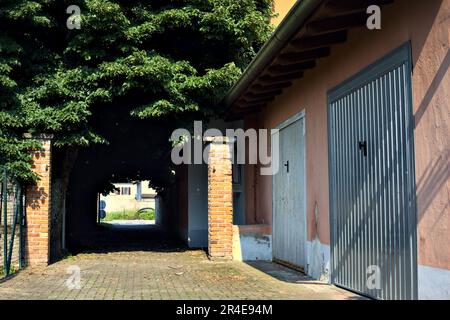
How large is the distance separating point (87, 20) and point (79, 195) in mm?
10016

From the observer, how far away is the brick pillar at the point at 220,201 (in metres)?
12.1

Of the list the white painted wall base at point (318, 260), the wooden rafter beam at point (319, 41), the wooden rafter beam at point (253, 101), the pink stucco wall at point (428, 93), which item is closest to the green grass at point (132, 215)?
the wooden rafter beam at point (253, 101)

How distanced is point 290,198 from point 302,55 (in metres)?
3.27

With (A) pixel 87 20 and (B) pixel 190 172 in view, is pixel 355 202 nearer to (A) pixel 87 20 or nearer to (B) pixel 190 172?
(A) pixel 87 20

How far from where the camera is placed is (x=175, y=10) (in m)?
11.5

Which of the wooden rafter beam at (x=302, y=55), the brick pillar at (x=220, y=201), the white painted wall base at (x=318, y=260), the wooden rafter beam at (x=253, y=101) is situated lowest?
the white painted wall base at (x=318, y=260)

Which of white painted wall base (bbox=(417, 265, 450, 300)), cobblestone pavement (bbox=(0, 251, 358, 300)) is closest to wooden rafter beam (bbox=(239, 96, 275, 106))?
cobblestone pavement (bbox=(0, 251, 358, 300))

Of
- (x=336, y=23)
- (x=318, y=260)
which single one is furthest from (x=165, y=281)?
(x=336, y=23)

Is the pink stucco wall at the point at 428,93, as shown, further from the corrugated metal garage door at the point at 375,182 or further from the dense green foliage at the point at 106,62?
the dense green foliage at the point at 106,62

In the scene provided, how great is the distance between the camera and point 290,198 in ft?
35.2

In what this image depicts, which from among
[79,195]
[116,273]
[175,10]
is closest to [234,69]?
[175,10]

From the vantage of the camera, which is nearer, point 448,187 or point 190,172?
point 448,187

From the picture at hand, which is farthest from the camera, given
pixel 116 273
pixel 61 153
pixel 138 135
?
pixel 138 135

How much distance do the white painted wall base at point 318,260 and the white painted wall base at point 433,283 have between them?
2991mm
